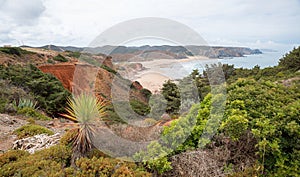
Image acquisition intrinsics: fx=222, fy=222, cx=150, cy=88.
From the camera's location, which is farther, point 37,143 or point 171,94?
point 171,94

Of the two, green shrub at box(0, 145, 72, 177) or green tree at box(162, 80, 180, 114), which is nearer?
green shrub at box(0, 145, 72, 177)

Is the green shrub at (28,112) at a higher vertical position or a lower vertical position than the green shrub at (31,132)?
lower

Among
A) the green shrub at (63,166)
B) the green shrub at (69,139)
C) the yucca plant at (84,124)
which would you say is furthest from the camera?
the green shrub at (69,139)

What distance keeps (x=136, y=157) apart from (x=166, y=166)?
1.68ft

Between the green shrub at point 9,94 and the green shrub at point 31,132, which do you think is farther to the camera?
the green shrub at point 9,94

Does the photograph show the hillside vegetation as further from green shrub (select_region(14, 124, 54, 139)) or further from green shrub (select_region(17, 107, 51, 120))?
green shrub (select_region(17, 107, 51, 120))

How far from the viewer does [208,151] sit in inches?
154

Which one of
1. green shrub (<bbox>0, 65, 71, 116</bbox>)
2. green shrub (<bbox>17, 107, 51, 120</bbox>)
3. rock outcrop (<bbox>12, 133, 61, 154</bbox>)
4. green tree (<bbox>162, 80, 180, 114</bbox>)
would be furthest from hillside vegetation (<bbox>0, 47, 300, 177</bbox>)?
green shrub (<bbox>0, 65, 71, 116</bbox>)

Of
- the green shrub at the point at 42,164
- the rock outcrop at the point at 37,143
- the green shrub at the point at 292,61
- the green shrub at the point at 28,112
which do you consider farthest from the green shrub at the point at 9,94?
the green shrub at the point at 292,61

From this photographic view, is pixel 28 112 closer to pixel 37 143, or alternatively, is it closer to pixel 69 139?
pixel 37 143

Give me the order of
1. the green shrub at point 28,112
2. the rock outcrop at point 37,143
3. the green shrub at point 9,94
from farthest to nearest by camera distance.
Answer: the green shrub at point 9,94
the green shrub at point 28,112
the rock outcrop at point 37,143

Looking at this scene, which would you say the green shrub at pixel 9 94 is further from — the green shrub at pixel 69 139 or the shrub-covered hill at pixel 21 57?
the shrub-covered hill at pixel 21 57

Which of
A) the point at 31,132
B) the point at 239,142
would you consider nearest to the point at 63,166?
the point at 239,142

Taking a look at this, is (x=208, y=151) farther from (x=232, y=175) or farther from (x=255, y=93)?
(x=255, y=93)
